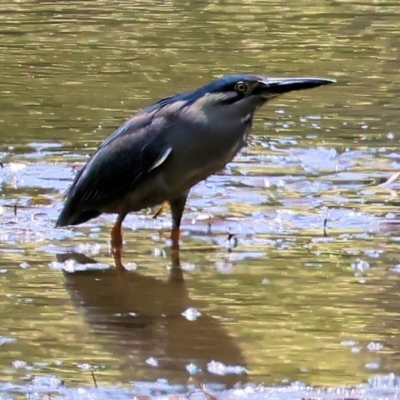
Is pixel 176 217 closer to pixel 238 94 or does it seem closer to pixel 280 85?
pixel 238 94

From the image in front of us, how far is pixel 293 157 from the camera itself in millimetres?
7809

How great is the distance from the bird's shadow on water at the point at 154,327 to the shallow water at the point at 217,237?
12 mm

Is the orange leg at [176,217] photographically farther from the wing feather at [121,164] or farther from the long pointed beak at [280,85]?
the long pointed beak at [280,85]

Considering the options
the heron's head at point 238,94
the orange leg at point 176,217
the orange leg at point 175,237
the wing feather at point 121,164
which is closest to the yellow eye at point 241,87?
the heron's head at point 238,94

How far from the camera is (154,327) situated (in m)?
5.06

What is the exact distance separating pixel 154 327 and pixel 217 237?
1319mm

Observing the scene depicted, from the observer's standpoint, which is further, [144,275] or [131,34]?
[131,34]

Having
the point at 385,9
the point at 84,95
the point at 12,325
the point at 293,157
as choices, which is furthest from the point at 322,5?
the point at 12,325

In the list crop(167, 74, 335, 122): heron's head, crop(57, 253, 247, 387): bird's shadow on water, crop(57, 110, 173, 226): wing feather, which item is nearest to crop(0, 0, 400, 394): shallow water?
crop(57, 253, 247, 387): bird's shadow on water

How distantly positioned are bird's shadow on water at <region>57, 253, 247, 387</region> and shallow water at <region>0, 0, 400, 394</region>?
0.01 m

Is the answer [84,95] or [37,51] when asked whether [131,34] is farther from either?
[84,95]

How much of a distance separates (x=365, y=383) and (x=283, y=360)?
379 mm

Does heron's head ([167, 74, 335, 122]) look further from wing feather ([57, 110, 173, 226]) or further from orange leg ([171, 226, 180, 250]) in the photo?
orange leg ([171, 226, 180, 250])

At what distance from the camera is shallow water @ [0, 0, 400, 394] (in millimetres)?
4711
